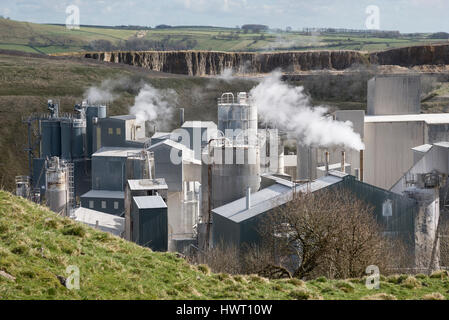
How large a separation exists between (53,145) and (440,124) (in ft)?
76.4

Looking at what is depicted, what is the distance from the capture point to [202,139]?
149ft

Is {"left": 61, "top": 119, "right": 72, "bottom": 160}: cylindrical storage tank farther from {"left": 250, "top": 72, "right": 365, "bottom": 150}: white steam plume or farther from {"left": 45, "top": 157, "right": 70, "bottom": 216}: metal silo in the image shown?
{"left": 45, "top": 157, "right": 70, "bottom": 216}: metal silo

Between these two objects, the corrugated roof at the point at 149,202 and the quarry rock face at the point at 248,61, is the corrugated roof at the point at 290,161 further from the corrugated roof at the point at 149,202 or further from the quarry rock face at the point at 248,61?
the quarry rock face at the point at 248,61

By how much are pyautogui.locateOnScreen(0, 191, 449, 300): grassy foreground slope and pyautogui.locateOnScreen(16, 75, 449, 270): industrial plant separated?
25.6ft

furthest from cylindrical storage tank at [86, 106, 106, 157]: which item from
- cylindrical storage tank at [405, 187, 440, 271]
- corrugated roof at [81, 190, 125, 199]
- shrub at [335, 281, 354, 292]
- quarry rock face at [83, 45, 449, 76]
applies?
quarry rock face at [83, 45, 449, 76]

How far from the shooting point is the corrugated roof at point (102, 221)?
1184 inches

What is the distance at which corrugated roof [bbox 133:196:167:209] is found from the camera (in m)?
24.8

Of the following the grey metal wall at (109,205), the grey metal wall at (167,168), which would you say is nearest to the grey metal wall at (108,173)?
the grey metal wall at (109,205)

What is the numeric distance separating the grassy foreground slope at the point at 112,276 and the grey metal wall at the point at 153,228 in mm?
6904

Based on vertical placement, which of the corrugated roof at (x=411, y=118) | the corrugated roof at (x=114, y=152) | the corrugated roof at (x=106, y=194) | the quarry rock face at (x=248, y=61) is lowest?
the corrugated roof at (x=106, y=194)

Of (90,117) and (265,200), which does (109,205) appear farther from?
(265,200)

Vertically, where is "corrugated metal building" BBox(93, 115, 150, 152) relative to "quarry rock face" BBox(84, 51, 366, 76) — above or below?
below

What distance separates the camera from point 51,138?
138 feet

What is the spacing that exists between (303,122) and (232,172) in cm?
940
